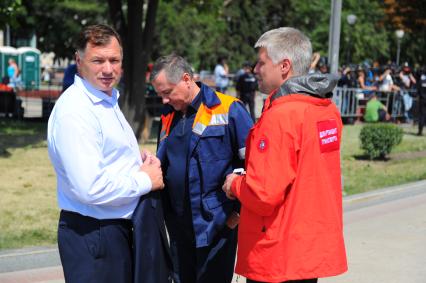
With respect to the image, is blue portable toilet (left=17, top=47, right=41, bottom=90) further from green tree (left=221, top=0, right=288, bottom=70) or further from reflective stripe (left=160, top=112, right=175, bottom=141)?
reflective stripe (left=160, top=112, right=175, bottom=141)

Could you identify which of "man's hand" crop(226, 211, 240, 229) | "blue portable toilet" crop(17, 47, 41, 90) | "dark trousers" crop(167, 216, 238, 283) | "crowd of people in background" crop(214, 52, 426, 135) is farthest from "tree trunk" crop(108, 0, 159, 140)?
"blue portable toilet" crop(17, 47, 41, 90)

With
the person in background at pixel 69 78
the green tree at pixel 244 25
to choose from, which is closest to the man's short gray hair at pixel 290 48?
the person in background at pixel 69 78

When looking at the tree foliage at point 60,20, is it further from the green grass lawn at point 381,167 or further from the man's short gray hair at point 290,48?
the man's short gray hair at point 290,48

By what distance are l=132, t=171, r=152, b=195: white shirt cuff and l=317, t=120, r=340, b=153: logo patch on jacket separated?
31.3 inches

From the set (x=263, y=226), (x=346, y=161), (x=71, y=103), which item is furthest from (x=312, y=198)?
(x=346, y=161)

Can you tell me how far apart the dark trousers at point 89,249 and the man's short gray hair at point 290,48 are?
1.05 meters

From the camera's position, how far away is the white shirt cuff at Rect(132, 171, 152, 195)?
3184 millimetres

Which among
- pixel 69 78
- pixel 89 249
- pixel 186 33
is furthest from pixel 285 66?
pixel 186 33

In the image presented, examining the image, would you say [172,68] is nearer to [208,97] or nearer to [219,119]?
[208,97]

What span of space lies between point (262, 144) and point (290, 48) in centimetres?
46

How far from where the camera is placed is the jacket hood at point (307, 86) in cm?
312

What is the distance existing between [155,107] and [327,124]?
15.2 meters

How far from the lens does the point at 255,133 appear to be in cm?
310

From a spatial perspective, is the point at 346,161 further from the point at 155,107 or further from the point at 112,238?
the point at 112,238
